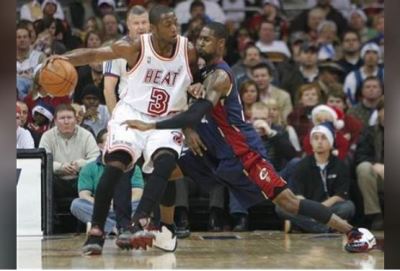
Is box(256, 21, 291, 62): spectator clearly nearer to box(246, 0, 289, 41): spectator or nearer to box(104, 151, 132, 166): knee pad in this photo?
box(246, 0, 289, 41): spectator

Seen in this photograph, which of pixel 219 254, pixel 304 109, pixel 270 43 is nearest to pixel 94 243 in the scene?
pixel 219 254

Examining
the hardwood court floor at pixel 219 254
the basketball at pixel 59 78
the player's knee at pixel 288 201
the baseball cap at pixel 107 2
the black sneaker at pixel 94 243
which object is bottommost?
the hardwood court floor at pixel 219 254

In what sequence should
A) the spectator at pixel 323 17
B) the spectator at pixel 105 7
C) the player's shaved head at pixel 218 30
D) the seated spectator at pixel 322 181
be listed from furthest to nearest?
the spectator at pixel 323 17, the spectator at pixel 105 7, the seated spectator at pixel 322 181, the player's shaved head at pixel 218 30

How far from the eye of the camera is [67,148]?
8.41m

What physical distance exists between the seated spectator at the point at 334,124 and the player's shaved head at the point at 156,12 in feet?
5.37

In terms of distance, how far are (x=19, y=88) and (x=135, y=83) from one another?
39.4 inches

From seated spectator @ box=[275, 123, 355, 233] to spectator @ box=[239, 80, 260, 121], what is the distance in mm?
602

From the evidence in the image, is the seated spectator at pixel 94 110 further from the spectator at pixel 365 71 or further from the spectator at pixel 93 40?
the spectator at pixel 365 71

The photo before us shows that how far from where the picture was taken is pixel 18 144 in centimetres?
836

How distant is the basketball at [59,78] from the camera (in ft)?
26.8

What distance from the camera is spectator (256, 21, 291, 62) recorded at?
30.4ft

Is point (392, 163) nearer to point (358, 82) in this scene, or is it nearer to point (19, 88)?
point (358, 82)

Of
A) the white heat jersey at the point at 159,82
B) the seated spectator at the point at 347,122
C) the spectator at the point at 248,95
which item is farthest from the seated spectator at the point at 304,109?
the white heat jersey at the point at 159,82

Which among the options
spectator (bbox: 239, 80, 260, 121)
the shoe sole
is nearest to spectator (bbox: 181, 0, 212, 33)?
spectator (bbox: 239, 80, 260, 121)
